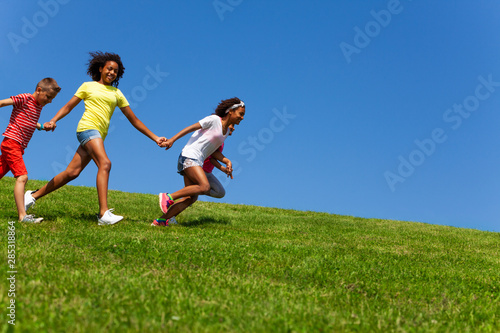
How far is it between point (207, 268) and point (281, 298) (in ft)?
5.19

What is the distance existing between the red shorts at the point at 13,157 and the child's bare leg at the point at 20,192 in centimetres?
11

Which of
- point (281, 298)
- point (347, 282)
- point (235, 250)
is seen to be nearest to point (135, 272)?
point (281, 298)

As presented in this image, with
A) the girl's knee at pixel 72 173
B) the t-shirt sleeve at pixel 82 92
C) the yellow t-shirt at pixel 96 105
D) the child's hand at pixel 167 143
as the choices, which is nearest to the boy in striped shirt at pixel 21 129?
the t-shirt sleeve at pixel 82 92

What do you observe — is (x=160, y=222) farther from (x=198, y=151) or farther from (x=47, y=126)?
(x=47, y=126)

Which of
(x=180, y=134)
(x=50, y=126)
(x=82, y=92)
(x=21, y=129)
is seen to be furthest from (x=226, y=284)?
(x=21, y=129)

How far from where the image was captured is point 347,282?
6.20 meters

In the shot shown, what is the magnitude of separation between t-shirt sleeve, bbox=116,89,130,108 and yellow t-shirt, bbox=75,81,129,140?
0.15m

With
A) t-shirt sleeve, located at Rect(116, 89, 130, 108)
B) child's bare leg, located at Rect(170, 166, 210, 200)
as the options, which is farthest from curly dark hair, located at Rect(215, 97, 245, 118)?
t-shirt sleeve, located at Rect(116, 89, 130, 108)

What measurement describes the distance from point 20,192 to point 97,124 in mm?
2206

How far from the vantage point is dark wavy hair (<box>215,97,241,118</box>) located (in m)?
10.7

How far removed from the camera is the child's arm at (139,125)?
32.3 ft

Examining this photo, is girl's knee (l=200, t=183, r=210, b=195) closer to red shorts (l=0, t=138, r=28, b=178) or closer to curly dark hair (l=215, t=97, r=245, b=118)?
curly dark hair (l=215, t=97, r=245, b=118)

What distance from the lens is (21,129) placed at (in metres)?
8.88

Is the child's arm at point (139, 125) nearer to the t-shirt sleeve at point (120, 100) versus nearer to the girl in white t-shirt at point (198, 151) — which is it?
the t-shirt sleeve at point (120, 100)
